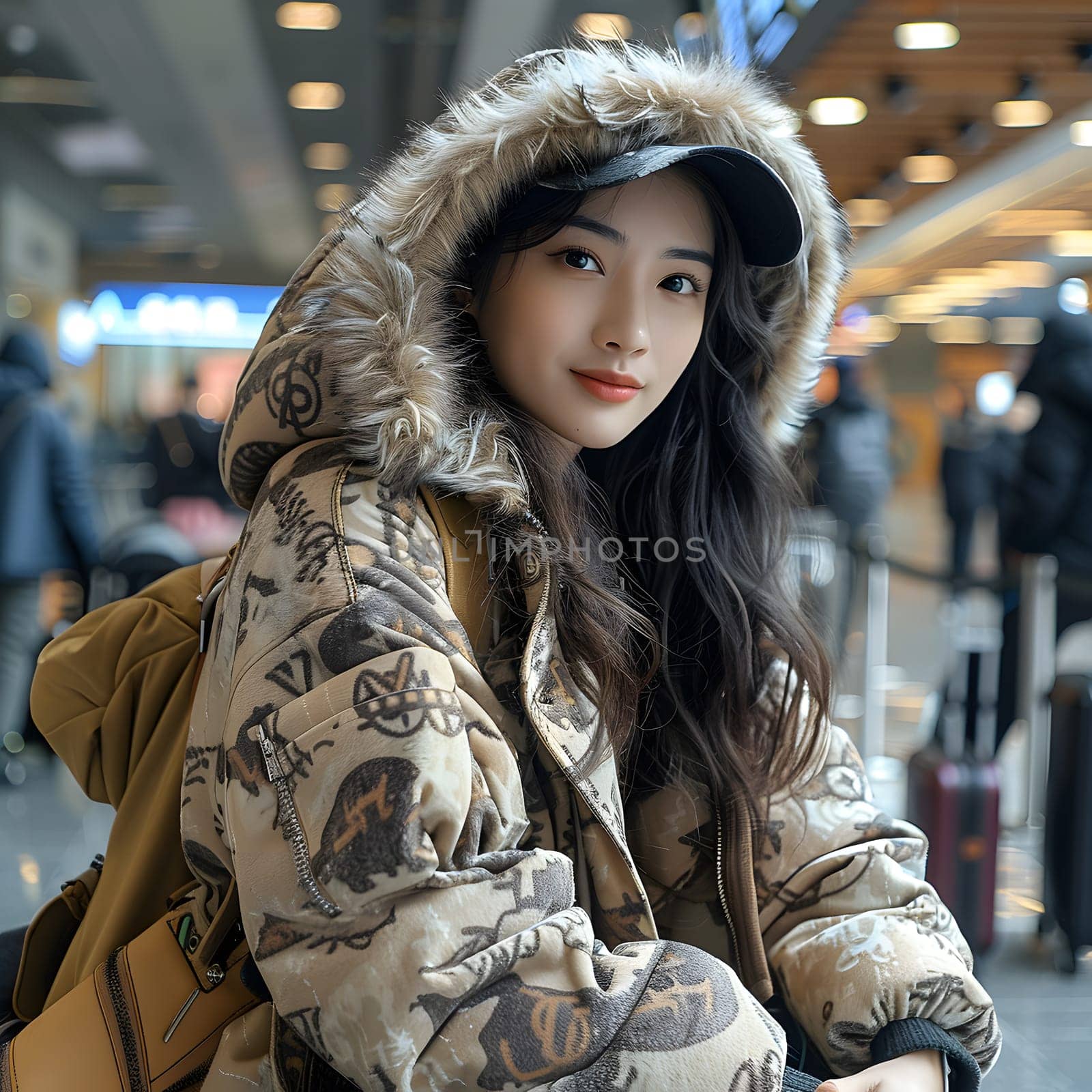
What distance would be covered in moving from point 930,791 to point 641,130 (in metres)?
2.41

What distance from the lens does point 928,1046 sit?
3.91 feet

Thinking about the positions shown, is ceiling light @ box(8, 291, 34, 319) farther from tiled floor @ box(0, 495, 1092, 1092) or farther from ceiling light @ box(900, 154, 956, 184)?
ceiling light @ box(900, 154, 956, 184)

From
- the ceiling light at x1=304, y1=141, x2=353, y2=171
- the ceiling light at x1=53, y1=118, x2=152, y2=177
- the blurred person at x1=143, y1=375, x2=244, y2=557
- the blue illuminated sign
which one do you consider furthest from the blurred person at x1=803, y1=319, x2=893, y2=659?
the blue illuminated sign

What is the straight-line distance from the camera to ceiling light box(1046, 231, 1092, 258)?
7.54 m

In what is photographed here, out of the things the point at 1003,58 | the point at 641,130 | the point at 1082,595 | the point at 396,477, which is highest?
the point at 1003,58

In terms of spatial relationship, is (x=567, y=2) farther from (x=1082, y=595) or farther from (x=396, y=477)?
(x=396, y=477)

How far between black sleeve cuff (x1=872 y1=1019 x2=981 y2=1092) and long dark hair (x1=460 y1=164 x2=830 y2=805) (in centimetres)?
30

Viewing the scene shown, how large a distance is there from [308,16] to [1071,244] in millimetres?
5852

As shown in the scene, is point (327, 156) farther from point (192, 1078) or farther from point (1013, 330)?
point (192, 1078)

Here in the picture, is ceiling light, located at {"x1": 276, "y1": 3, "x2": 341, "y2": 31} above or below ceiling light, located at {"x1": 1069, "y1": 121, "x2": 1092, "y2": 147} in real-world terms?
above

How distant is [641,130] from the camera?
1.32 meters

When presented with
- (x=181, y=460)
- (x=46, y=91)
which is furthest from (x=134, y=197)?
(x=181, y=460)

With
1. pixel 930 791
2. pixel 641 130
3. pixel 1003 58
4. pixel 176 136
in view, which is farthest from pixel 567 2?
pixel 641 130

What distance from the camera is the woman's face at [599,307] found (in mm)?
1319
